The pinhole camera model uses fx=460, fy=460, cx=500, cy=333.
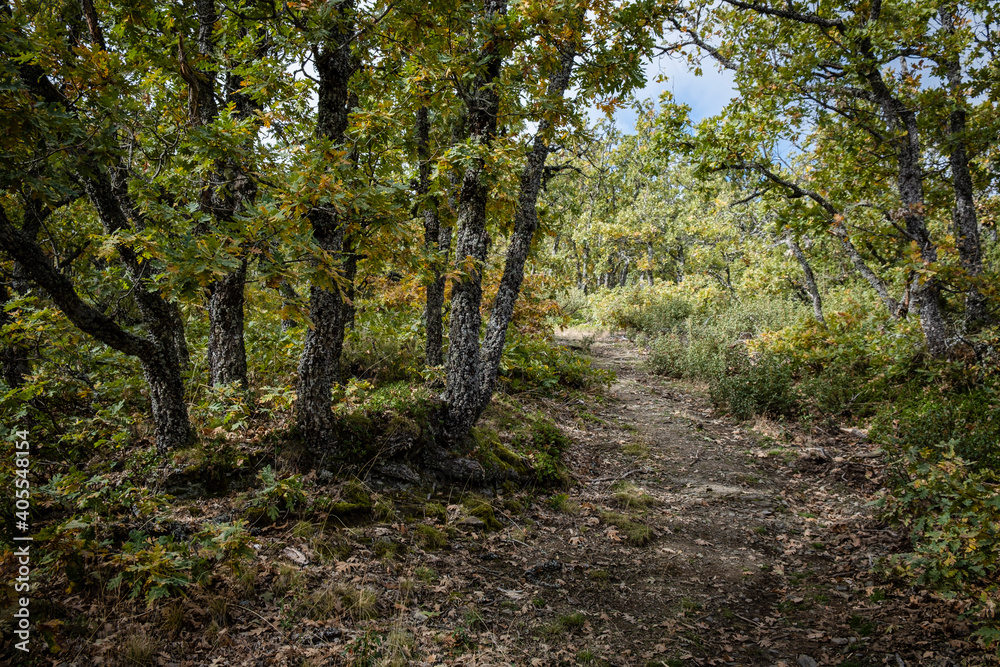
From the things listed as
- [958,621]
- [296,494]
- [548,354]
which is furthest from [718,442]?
[296,494]

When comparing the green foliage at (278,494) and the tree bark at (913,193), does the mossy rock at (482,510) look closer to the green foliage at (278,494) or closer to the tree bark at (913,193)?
the green foliage at (278,494)

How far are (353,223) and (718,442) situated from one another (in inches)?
296

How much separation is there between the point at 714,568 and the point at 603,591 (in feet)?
4.50

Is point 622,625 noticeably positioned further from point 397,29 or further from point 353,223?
point 397,29

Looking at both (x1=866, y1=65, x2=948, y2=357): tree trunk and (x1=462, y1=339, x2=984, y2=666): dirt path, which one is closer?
(x1=462, y1=339, x2=984, y2=666): dirt path

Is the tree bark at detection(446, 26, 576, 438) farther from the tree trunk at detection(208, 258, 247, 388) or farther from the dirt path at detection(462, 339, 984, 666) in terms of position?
the tree trunk at detection(208, 258, 247, 388)

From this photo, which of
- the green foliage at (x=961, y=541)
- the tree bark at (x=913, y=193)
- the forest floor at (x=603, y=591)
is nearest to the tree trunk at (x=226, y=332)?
the forest floor at (x=603, y=591)

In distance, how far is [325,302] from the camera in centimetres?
495

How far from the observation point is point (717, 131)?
29.3ft

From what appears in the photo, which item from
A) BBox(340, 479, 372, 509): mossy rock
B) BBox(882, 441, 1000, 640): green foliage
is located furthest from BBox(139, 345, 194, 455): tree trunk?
BBox(882, 441, 1000, 640): green foliage

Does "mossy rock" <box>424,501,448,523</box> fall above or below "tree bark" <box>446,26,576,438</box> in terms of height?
below

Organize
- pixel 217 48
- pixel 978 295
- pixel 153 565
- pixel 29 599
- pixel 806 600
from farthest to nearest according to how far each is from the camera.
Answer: pixel 978 295, pixel 217 48, pixel 806 600, pixel 153 565, pixel 29 599

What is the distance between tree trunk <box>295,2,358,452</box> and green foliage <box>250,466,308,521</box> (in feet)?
2.23

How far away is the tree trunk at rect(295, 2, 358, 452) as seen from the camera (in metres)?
4.74
